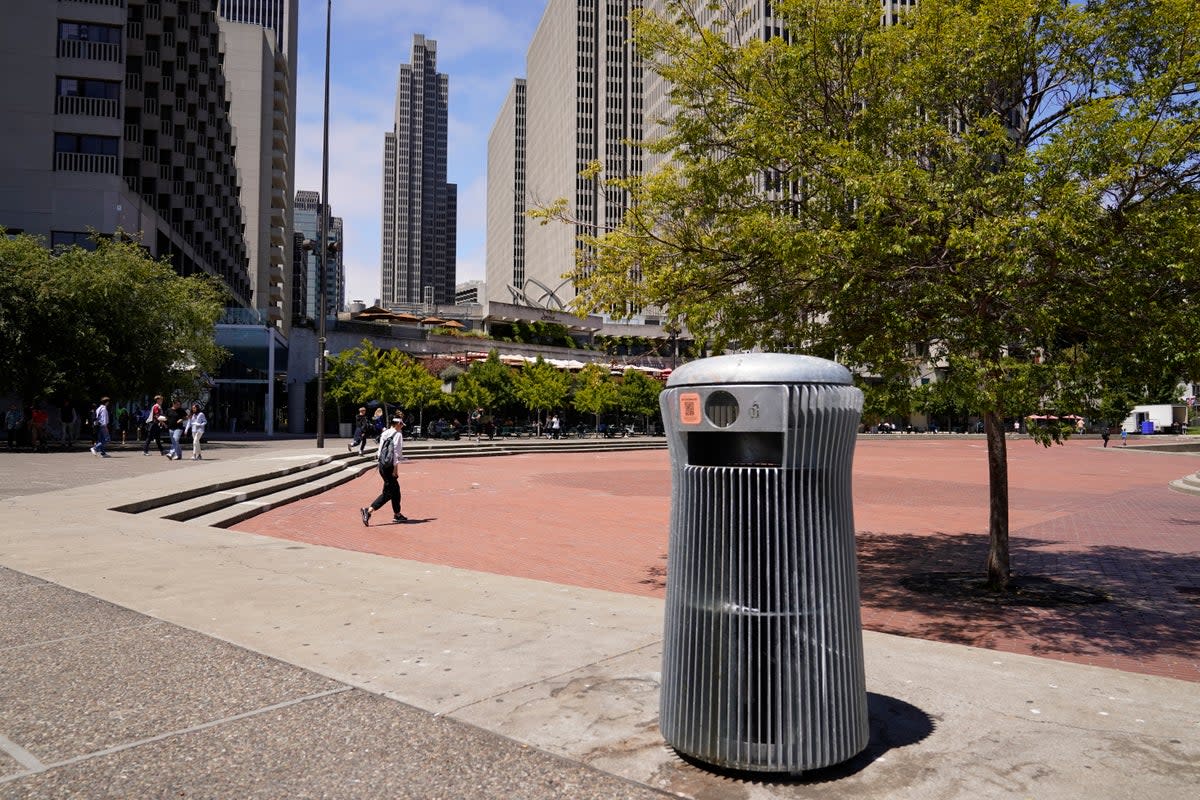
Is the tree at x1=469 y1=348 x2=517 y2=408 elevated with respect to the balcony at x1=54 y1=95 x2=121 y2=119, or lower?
lower

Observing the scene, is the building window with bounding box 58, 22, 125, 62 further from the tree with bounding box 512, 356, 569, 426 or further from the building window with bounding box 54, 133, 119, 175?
the tree with bounding box 512, 356, 569, 426

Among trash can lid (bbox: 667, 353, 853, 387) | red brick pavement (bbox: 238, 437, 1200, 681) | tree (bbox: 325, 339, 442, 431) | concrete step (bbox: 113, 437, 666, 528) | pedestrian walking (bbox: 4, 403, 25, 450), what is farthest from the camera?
tree (bbox: 325, 339, 442, 431)

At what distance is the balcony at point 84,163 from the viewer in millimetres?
40938

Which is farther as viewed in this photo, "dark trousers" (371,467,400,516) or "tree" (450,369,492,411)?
"tree" (450,369,492,411)

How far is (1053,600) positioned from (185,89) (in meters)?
59.5

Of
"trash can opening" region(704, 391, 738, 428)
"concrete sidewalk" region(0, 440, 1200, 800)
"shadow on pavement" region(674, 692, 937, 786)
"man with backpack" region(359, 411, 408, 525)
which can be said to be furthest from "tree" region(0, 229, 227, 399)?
"shadow on pavement" region(674, 692, 937, 786)

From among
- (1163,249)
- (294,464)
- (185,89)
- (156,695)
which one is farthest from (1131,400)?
(185,89)

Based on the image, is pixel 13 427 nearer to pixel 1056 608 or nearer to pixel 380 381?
pixel 380 381

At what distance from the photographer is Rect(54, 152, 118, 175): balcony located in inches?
1612

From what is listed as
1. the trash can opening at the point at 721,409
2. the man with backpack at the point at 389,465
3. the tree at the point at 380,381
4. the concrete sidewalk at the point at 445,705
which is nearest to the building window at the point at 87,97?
the tree at the point at 380,381

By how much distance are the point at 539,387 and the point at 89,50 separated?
28.5 meters

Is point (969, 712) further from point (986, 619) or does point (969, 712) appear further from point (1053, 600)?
point (1053, 600)

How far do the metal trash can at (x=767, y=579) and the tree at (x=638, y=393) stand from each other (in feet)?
159

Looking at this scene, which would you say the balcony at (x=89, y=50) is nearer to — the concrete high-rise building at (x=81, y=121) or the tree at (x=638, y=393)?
the concrete high-rise building at (x=81, y=121)
